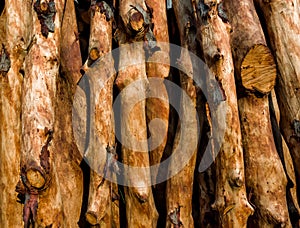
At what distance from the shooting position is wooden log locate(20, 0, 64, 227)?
→ 3088mm

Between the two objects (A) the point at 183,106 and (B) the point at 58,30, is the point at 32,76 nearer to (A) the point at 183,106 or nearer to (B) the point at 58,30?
(B) the point at 58,30

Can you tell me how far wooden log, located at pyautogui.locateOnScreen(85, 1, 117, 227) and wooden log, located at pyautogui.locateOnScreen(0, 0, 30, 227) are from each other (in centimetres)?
54

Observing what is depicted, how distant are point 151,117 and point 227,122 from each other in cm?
69

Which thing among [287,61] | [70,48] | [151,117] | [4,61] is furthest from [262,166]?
[4,61]

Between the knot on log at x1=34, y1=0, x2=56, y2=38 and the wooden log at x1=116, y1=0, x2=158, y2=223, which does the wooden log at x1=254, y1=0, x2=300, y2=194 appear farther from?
the knot on log at x1=34, y1=0, x2=56, y2=38

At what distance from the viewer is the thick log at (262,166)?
332 cm

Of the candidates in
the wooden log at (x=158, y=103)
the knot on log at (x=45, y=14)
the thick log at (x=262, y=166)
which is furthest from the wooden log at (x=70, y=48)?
the thick log at (x=262, y=166)

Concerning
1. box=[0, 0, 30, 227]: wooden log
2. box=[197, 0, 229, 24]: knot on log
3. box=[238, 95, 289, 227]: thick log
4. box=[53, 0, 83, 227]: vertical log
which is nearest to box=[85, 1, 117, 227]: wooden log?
box=[53, 0, 83, 227]: vertical log

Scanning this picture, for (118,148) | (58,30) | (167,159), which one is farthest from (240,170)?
(58,30)

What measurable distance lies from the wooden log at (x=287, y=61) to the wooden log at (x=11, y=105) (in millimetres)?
1885

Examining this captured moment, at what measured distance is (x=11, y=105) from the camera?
364 cm

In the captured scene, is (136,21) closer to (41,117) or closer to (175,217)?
(41,117)

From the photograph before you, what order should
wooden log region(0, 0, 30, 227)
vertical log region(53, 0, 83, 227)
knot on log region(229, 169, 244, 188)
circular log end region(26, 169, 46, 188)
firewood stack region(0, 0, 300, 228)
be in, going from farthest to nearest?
vertical log region(53, 0, 83, 227) → wooden log region(0, 0, 30, 227) → firewood stack region(0, 0, 300, 228) → knot on log region(229, 169, 244, 188) → circular log end region(26, 169, 46, 188)

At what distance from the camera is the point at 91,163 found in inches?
138
